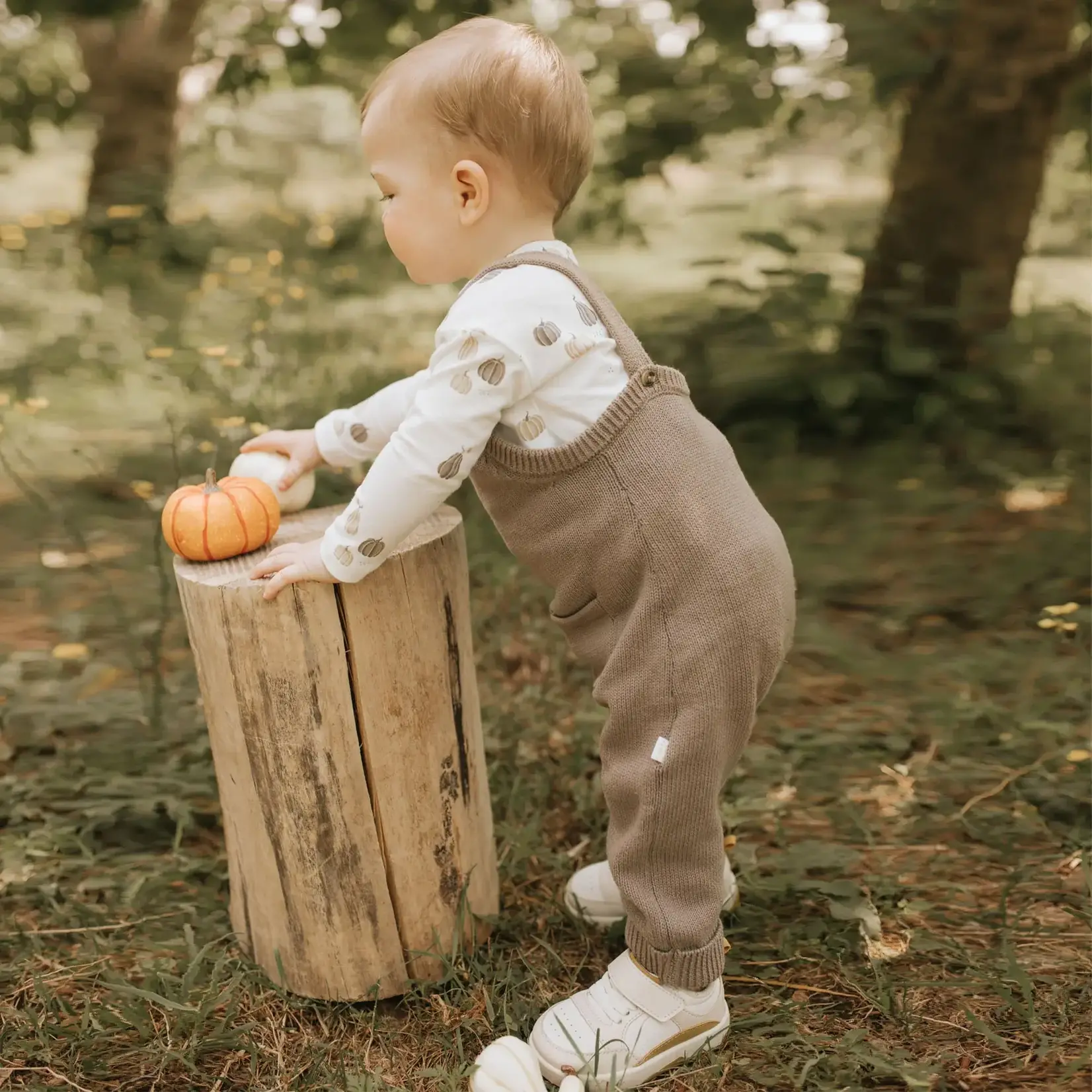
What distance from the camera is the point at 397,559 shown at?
6.64 feet

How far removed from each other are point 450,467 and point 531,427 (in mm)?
149

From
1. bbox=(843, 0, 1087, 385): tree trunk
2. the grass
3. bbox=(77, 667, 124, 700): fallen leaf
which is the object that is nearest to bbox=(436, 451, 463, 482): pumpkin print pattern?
the grass

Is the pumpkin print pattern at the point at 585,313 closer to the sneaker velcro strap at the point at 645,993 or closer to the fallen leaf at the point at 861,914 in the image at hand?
the sneaker velcro strap at the point at 645,993

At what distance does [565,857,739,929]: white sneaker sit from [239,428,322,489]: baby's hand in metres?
0.97

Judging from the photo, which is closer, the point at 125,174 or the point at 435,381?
the point at 435,381

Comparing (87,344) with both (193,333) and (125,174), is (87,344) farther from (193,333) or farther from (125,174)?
(125,174)

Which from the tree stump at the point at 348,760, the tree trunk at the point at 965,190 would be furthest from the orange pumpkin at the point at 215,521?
the tree trunk at the point at 965,190

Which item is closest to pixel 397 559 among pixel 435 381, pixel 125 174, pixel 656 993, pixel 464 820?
pixel 435 381

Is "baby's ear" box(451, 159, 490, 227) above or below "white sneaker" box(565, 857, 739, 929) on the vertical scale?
above

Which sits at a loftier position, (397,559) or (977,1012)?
(397,559)

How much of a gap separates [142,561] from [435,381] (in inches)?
87.9

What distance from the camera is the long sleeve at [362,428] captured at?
229 centimetres

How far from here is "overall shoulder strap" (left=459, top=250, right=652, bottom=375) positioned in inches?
75.0

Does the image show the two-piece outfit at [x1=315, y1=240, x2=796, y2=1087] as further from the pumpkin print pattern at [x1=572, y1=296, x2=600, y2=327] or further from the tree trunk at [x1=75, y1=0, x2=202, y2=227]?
the tree trunk at [x1=75, y1=0, x2=202, y2=227]
